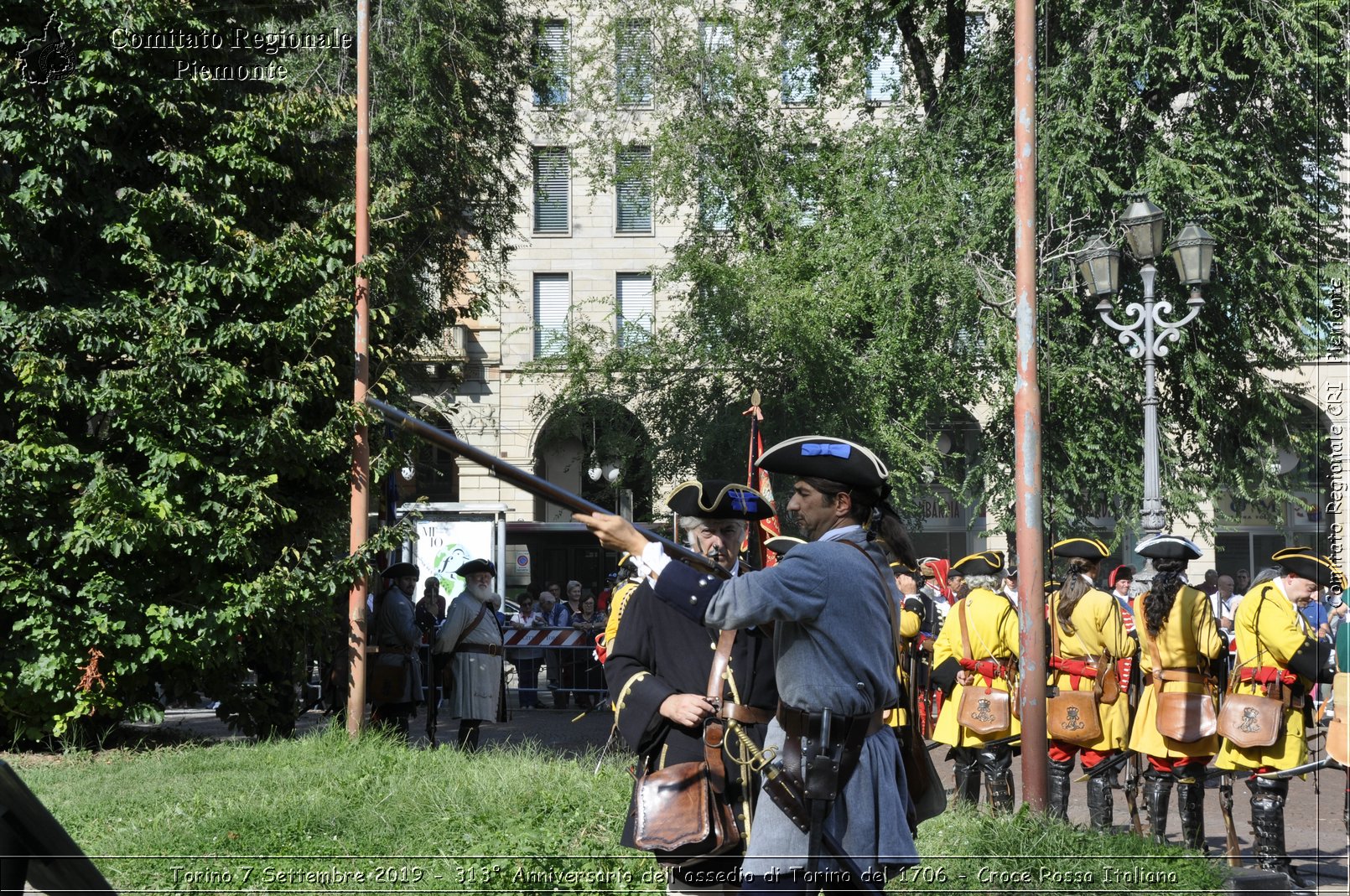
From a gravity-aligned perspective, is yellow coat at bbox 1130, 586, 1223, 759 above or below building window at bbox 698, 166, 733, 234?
below

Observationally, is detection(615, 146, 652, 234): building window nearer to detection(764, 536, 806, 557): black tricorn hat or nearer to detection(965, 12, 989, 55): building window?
detection(965, 12, 989, 55): building window

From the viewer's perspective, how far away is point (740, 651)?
5.02 meters

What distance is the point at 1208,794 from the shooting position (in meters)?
12.3

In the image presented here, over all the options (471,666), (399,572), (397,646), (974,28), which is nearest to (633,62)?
(974,28)

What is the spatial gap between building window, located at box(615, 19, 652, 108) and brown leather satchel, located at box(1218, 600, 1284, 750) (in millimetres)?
19122

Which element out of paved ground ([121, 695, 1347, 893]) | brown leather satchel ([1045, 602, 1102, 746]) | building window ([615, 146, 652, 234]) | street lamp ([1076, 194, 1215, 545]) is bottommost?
paved ground ([121, 695, 1347, 893])

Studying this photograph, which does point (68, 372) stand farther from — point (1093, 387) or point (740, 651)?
point (1093, 387)

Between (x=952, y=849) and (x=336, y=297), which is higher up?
(x=336, y=297)

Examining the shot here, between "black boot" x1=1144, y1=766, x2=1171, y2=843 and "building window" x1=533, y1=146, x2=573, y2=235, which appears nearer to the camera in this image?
"black boot" x1=1144, y1=766, x2=1171, y2=843

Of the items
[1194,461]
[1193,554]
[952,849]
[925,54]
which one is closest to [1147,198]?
[1194,461]

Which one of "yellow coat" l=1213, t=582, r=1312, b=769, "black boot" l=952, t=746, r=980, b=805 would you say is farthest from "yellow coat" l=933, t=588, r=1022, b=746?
"yellow coat" l=1213, t=582, r=1312, b=769

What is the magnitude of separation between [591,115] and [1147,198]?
13.7 metres

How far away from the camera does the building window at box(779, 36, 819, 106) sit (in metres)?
22.9

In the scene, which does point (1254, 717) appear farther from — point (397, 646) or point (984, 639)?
point (397, 646)
